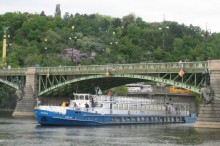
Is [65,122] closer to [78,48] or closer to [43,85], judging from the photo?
[43,85]

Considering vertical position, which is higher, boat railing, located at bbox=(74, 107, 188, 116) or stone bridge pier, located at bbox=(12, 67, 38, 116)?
stone bridge pier, located at bbox=(12, 67, 38, 116)

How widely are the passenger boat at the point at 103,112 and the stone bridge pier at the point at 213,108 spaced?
17.3 metres

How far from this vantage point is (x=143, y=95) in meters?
152

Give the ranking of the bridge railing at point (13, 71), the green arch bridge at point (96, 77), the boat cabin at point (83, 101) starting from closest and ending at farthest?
the green arch bridge at point (96, 77) → the boat cabin at point (83, 101) → the bridge railing at point (13, 71)

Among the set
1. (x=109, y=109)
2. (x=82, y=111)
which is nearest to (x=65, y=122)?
(x=82, y=111)

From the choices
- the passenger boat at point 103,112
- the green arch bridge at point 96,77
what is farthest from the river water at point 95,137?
the green arch bridge at point 96,77

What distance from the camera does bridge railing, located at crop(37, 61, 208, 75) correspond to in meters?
87.7

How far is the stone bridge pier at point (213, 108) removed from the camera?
264ft

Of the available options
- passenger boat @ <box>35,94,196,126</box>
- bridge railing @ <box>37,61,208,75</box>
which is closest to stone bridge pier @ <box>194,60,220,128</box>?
bridge railing @ <box>37,61,208,75</box>

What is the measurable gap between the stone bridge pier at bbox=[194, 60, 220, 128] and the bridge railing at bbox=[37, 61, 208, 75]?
94.5 inches

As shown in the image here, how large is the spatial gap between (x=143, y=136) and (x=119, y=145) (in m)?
12.4

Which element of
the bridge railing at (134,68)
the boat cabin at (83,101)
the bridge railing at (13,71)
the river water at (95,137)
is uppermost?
the bridge railing at (13,71)

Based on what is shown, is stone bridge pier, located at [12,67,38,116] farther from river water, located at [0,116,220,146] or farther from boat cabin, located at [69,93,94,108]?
river water, located at [0,116,220,146]

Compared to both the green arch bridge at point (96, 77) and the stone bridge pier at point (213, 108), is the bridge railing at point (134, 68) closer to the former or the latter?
the green arch bridge at point (96, 77)
